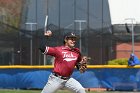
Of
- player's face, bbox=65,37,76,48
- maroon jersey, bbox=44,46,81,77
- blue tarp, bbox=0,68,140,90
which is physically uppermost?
player's face, bbox=65,37,76,48

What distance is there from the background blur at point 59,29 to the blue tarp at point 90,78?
21.7 ft

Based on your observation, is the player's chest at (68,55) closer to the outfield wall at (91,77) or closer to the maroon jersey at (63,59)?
the maroon jersey at (63,59)

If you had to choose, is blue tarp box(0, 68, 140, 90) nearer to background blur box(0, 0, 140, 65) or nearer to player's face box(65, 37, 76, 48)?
background blur box(0, 0, 140, 65)

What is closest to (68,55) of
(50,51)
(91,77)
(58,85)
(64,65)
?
(64,65)

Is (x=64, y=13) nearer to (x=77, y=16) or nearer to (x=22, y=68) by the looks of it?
(x=77, y=16)

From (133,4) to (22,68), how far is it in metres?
11.5

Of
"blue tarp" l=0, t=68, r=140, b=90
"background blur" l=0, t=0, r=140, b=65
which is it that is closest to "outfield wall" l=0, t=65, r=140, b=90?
"blue tarp" l=0, t=68, r=140, b=90

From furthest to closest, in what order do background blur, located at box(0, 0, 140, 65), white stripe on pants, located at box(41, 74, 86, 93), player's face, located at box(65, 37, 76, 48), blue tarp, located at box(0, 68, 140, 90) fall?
background blur, located at box(0, 0, 140, 65) < blue tarp, located at box(0, 68, 140, 90) < player's face, located at box(65, 37, 76, 48) < white stripe on pants, located at box(41, 74, 86, 93)

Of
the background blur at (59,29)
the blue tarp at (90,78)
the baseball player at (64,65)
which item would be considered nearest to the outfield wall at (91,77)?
the blue tarp at (90,78)

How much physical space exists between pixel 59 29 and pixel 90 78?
8.45m

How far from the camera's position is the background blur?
27109 millimetres

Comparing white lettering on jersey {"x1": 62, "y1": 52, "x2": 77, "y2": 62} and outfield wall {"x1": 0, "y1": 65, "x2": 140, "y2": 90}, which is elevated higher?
white lettering on jersey {"x1": 62, "y1": 52, "x2": 77, "y2": 62}

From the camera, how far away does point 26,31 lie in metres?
27.1

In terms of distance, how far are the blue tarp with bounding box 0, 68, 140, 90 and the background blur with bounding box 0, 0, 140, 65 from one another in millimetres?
6603
